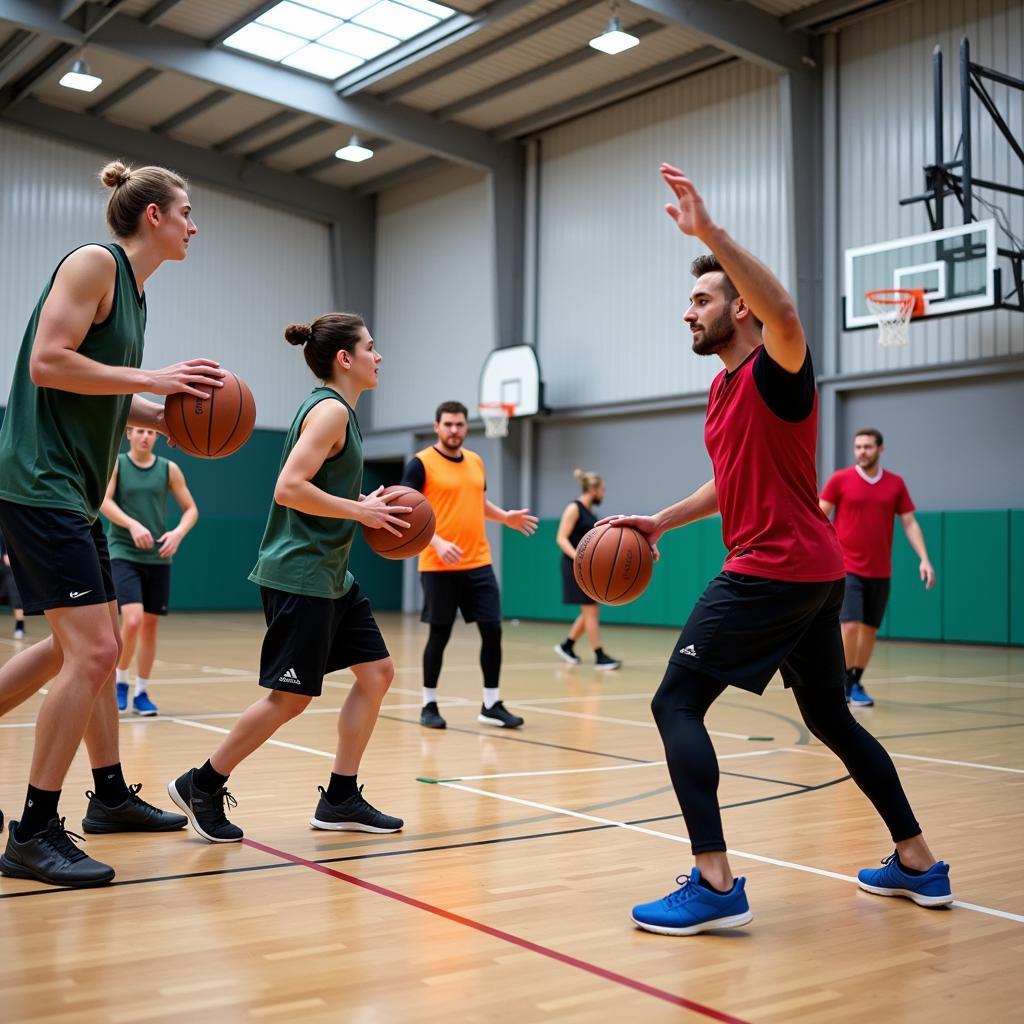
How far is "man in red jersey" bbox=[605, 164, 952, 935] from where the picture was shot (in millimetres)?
3152

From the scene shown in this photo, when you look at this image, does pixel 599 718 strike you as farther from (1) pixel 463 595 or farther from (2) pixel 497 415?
(2) pixel 497 415

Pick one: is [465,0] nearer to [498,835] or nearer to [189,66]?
[189,66]

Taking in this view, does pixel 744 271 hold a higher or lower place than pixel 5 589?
higher

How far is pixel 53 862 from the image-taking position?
11.2ft

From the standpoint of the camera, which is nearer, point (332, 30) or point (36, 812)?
point (36, 812)

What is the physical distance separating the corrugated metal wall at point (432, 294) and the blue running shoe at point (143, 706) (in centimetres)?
1351

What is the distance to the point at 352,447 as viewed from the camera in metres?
4.10

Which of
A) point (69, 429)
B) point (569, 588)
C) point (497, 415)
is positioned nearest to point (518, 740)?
point (69, 429)

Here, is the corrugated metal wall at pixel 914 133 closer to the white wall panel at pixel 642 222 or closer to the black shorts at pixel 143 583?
the white wall panel at pixel 642 222

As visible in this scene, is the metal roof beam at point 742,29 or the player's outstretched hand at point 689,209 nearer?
the player's outstretched hand at point 689,209

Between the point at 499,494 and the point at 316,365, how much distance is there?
1624 cm

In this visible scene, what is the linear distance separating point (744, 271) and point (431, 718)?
4.64m

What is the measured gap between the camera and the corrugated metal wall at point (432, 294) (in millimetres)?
21219

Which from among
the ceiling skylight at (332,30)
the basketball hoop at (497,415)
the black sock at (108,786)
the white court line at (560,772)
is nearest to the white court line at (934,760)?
the white court line at (560,772)
